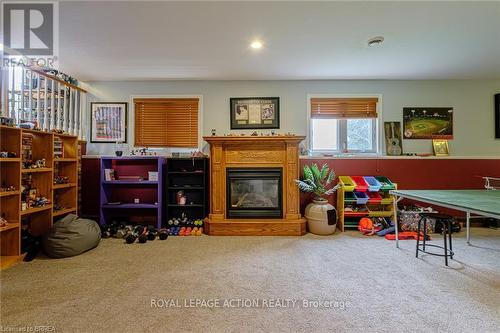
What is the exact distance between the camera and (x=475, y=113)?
13.4ft

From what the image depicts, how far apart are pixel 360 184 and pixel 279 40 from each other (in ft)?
8.19

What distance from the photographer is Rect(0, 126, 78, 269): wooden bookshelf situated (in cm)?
256

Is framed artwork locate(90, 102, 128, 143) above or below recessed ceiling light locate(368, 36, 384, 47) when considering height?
below

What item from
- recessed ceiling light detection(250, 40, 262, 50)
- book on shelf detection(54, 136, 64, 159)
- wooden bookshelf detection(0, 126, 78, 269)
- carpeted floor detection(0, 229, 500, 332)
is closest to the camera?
carpeted floor detection(0, 229, 500, 332)

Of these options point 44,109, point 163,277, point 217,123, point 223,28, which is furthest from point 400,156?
point 44,109

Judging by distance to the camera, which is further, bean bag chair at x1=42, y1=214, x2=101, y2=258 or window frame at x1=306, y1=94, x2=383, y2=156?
window frame at x1=306, y1=94, x2=383, y2=156

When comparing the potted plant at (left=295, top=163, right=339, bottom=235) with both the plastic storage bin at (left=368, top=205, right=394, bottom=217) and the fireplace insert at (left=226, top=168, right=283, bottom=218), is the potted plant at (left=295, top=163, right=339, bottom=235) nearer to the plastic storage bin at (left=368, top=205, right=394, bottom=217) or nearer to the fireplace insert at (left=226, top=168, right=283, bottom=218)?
the fireplace insert at (left=226, top=168, right=283, bottom=218)

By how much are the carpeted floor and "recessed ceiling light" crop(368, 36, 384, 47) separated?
2.49 metres

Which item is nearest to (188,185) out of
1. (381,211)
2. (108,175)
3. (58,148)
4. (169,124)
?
(169,124)

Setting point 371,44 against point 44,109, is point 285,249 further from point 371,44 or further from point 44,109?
point 44,109

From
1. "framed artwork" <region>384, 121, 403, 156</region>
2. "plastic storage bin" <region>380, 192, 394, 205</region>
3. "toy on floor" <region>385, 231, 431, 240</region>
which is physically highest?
"framed artwork" <region>384, 121, 403, 156</region>

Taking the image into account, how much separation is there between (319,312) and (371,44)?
2891mm

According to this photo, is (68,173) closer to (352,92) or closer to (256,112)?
(256,112)

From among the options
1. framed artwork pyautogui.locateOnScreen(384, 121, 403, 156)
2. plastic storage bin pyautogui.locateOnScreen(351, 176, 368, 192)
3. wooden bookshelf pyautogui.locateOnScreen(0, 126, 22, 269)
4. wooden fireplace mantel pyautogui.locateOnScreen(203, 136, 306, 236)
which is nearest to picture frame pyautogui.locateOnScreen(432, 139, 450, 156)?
framed artwork pyautogui.locateOnScreen(384, 121, 403, 156)
